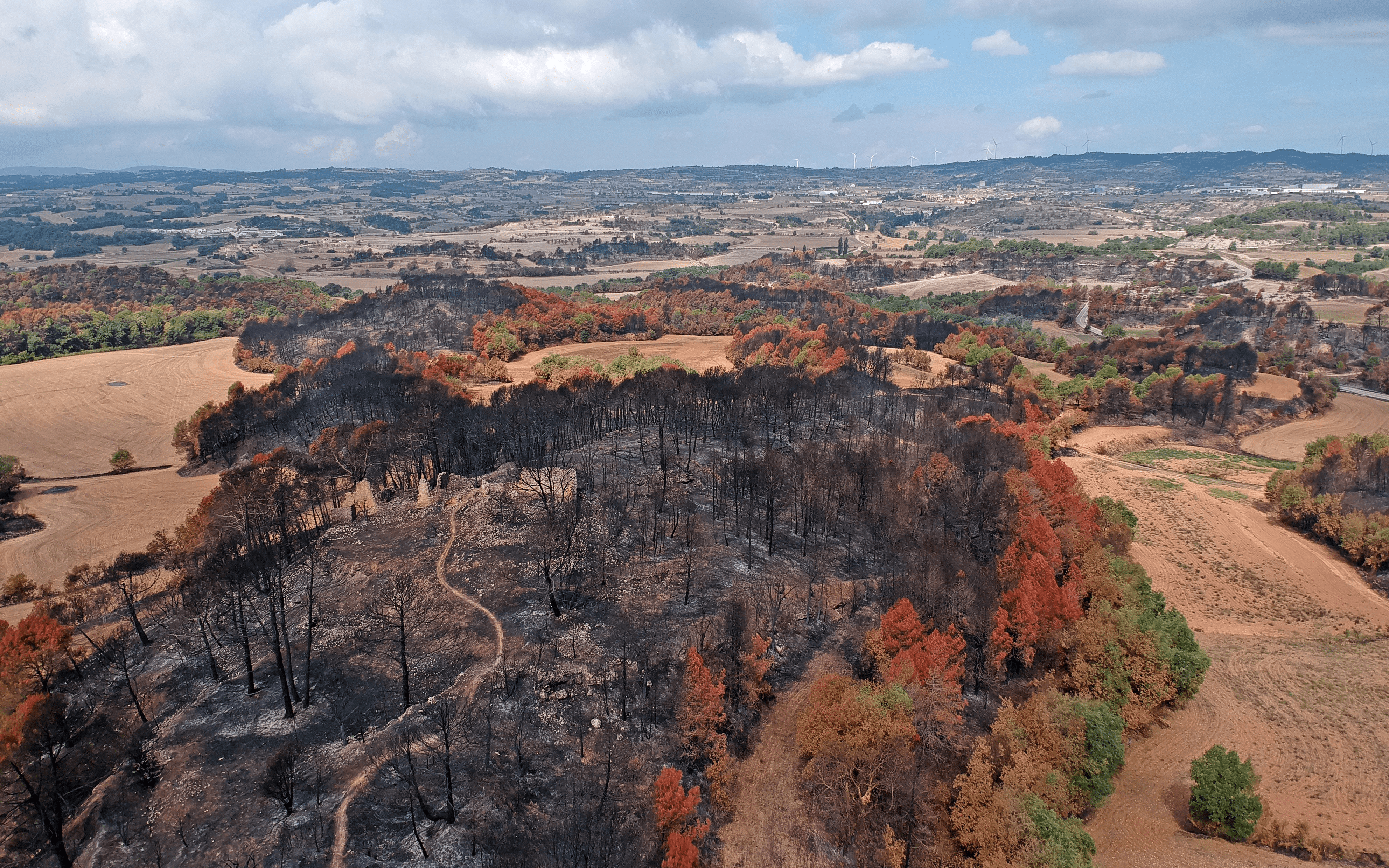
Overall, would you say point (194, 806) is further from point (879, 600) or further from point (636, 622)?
point (879, 600)

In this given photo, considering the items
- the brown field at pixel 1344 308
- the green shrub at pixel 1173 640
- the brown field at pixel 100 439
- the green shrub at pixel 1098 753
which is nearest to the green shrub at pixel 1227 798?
the green shrub at pixel 1098 753

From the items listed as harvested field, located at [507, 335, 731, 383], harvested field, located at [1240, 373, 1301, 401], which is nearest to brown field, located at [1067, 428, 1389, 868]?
harvested field, located at [1240, 373, 1301, 401]

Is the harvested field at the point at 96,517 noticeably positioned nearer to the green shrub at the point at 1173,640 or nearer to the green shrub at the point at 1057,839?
the green shrub at the point at 1057,839

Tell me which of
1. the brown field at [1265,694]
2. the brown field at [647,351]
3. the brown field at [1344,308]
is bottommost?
the brown field at [1265,694]

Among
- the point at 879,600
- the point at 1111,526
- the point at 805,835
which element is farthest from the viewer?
the point at 1111,526

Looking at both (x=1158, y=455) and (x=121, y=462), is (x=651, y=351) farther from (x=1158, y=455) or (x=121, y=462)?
(x=1158, y=455)

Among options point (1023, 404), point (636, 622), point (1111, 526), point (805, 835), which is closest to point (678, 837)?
point (805, 835)

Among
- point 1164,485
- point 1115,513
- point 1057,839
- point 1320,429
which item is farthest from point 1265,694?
point 1320,429
